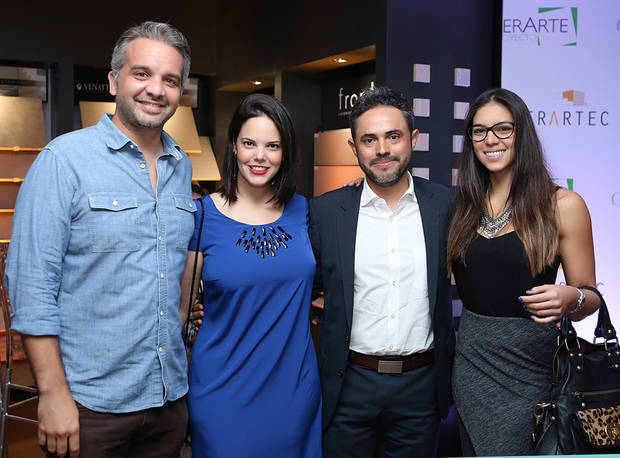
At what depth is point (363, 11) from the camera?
14.2 feet

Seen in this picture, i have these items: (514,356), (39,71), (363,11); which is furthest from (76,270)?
(39,71)

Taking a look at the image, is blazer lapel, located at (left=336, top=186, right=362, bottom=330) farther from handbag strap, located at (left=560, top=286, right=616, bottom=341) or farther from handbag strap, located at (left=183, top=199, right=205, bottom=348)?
handbag strap, located at (left=560, top=286, right=616, bottom=341)

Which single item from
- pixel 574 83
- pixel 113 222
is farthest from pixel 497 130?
pixel 574 83

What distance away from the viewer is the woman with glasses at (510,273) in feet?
6.78

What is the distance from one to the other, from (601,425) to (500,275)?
0.54 metres

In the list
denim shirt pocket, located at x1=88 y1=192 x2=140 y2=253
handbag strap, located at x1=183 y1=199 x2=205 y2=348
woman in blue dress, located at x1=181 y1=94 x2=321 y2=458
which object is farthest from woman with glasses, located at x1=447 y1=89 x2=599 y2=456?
denim shirt pocket, located at x1=88 y1=192 x2=140 y2=253

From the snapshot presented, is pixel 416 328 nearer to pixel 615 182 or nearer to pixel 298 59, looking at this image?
pixel 615 182

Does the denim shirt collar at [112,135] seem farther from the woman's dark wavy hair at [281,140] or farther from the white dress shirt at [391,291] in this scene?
the white dress shirt at [391,291]

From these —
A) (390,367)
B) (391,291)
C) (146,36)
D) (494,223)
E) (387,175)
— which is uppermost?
(146,36)

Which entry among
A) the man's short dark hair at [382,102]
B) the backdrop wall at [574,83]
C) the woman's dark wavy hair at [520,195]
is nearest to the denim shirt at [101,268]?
the man's short dark hair at [382,102]

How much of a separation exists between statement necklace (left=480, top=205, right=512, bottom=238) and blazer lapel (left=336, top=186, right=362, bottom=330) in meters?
0.48

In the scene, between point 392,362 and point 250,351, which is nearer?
point 250,351

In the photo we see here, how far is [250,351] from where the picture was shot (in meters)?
2.13

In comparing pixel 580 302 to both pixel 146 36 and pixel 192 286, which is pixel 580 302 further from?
pixel 146 36
